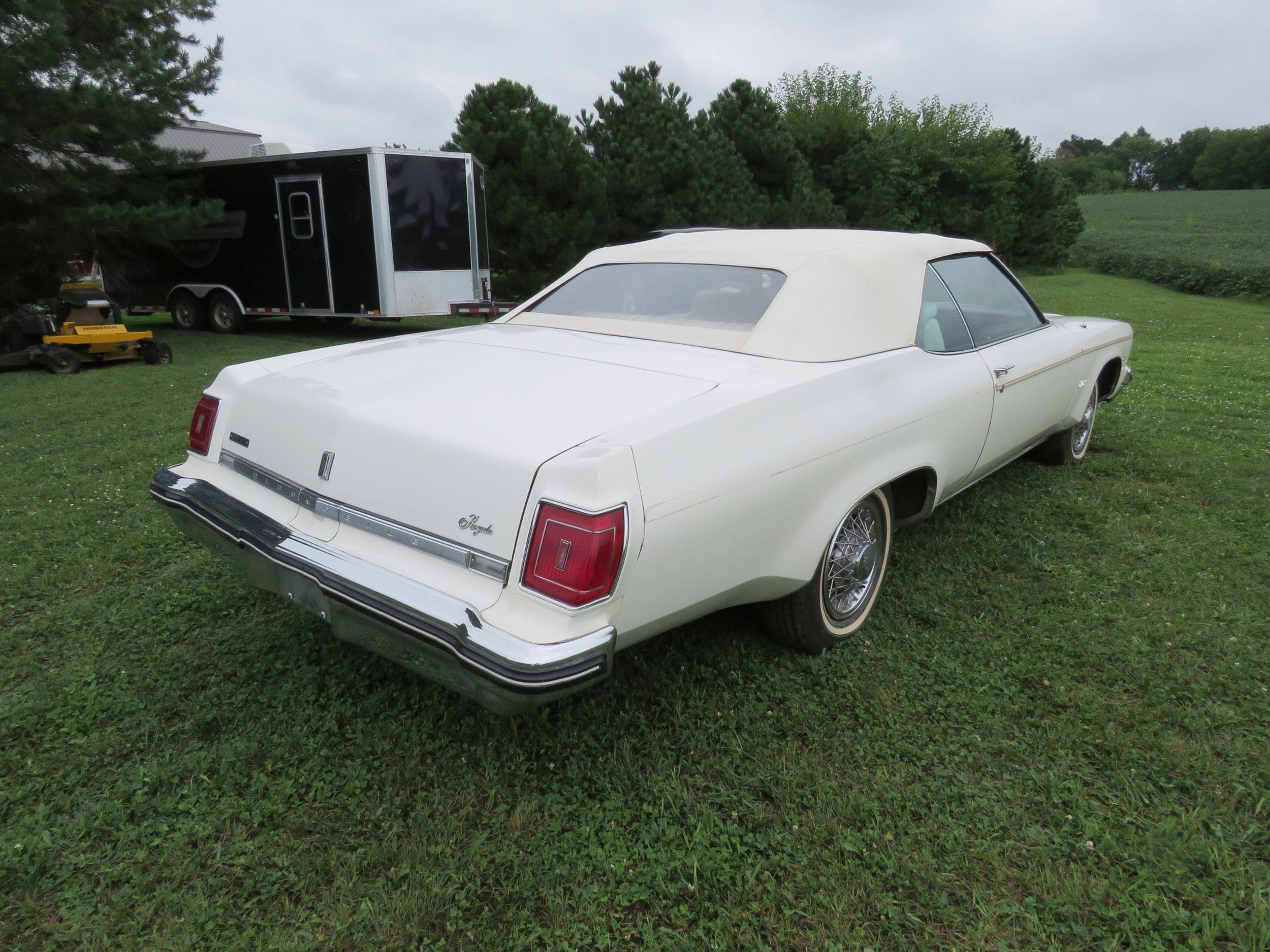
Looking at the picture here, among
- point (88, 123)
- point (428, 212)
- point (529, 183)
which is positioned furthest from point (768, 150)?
point (88, 123)

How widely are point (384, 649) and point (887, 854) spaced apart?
4.71 feet

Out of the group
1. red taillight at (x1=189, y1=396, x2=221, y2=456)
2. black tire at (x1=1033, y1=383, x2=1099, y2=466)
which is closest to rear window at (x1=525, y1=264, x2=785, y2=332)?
red taillight at (x1=189, y1=396, x2=221, y2=456)

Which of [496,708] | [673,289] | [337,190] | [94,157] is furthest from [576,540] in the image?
[94,157]

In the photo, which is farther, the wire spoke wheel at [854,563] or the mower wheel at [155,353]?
the mower wheel at [155,353]

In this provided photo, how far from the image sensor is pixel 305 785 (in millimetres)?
2365

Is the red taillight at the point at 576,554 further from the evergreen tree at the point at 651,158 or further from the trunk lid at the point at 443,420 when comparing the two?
the evergreen tree at the point at 651,158

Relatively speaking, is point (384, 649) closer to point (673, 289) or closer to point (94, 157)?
point (673, 289)

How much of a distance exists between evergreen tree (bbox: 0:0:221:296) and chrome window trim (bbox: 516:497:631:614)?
32.2 ft

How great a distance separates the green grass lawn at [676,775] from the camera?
1.96m

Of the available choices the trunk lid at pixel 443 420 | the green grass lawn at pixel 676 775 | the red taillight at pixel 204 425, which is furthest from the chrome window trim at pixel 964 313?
the red taillight at pixel 204 425

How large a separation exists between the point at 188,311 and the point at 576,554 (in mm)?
12527

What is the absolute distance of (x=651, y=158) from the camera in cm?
1496

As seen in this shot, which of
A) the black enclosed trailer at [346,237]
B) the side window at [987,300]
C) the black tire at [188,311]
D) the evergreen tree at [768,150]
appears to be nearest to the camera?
the side window at [987,300]

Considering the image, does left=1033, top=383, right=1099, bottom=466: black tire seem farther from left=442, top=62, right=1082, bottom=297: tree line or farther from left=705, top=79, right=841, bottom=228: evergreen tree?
left=705, top=79, right=841, bottom=228: evergreen tree
